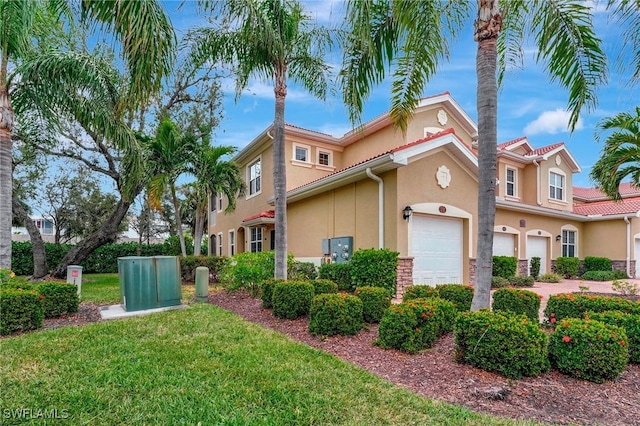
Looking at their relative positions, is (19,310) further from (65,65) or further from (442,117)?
(442,117)

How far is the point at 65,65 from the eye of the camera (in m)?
9.76

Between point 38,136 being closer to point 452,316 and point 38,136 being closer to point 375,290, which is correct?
point 375,290

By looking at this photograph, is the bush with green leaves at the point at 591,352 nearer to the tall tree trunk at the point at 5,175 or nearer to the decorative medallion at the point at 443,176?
the decorative medallion at the point at 443,176

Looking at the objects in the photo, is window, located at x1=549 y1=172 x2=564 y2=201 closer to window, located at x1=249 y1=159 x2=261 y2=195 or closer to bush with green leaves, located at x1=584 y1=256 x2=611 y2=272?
bush with green leaves, located at x1=584 y1=256 x2=611 y2=272

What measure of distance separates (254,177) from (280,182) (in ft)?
34.8

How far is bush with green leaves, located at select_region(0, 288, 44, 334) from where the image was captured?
6055 millimetres

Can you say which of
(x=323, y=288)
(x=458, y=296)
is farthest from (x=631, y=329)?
(x=323, y=288)

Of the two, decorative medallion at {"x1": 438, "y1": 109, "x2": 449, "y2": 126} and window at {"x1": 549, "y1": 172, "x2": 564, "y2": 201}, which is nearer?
decorative medallion at {"x1": 438, "y1": 109, "x2": 449, "y2": 126}

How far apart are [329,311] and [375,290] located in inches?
51.1

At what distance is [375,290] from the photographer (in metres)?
6.88

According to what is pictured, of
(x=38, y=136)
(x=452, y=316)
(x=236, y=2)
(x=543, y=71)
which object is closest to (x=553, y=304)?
(x=452, y=316)

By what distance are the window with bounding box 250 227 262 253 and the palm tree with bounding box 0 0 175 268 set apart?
Answer: 861 centimetres

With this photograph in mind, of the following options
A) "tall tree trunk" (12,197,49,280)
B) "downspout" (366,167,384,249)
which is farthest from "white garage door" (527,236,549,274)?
"tall tree trunk" (12,197,49,280)

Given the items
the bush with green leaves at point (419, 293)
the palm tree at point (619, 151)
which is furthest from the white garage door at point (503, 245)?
the bush with green leaves at point (419, 293)
